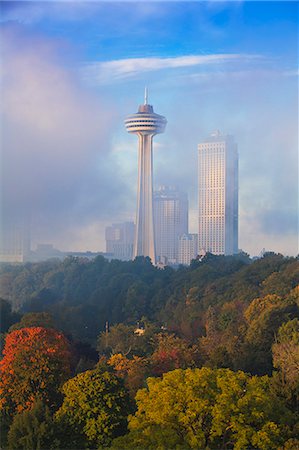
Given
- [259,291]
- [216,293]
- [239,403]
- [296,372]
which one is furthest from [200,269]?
[239,403]

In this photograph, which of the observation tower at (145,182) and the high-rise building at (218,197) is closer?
the high-rise building at (218,197)

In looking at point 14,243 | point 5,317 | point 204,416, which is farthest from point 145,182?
point 204,416

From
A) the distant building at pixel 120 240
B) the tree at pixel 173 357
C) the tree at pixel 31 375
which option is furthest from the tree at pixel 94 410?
the distant building at pixel 120 240

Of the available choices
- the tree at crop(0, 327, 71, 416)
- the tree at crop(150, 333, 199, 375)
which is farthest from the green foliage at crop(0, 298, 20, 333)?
the tree at crop(0, 327, 71, 416)

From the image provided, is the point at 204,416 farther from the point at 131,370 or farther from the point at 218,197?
the point at 218,197

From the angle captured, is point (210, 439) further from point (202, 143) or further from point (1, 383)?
point (202, 143)

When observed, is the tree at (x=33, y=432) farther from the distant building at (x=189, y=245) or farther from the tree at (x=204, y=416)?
the distant building at (x=189, y=245)
